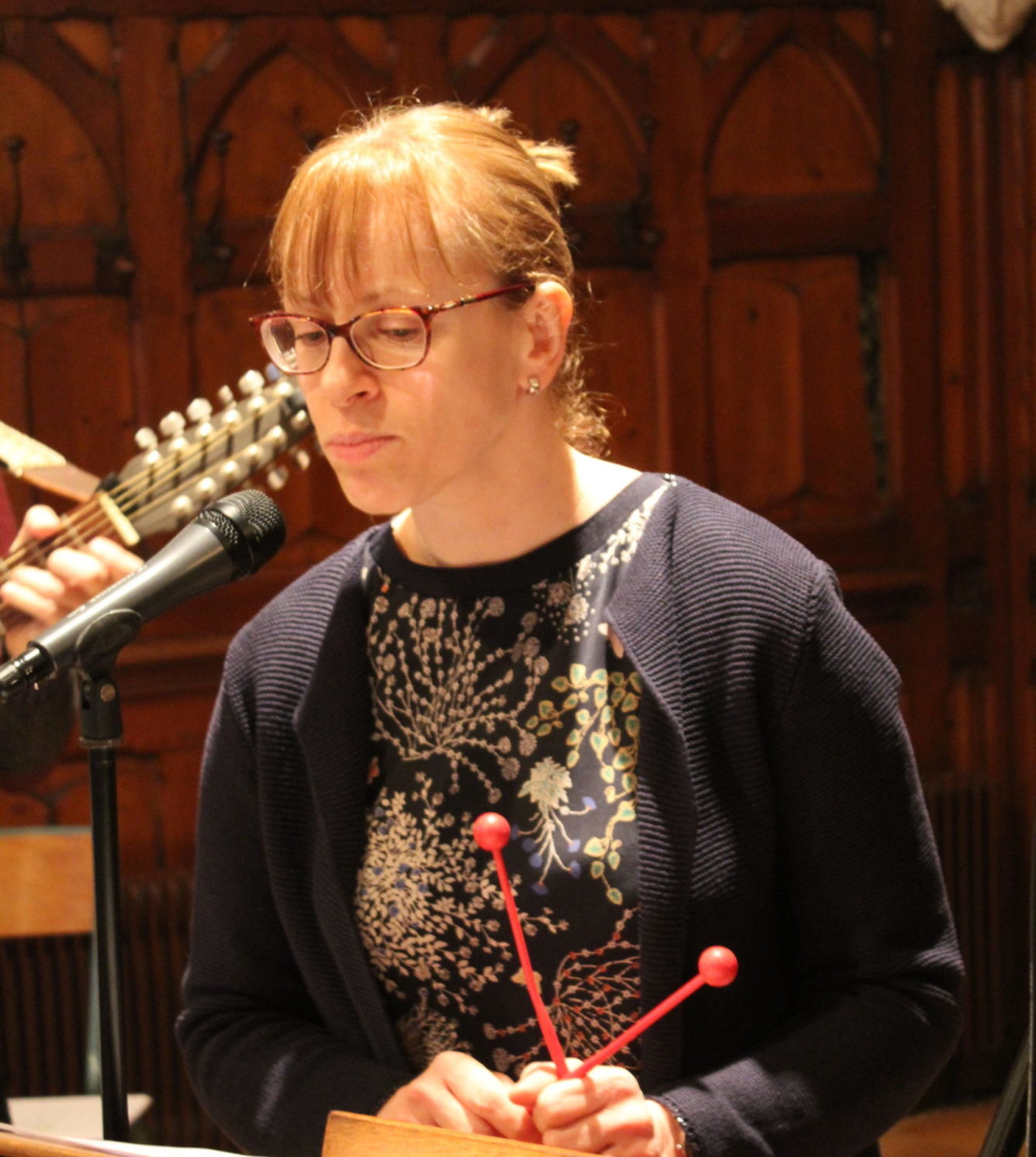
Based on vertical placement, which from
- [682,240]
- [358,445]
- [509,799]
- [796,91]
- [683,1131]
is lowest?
[683,1131]

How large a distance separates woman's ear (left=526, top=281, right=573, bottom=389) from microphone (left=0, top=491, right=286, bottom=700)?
27cm

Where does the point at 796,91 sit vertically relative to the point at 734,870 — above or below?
above

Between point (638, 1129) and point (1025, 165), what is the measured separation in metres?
2.93

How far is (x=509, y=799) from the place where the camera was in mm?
1302

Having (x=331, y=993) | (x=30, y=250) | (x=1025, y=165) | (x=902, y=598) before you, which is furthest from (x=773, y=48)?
(x=331, y=993)

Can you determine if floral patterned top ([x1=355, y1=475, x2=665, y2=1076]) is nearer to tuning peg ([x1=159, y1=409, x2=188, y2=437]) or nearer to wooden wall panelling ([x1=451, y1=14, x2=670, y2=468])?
tuning peg ([x1=159, y1=409, x2=188, y2=437])

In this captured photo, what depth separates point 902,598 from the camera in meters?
3.52

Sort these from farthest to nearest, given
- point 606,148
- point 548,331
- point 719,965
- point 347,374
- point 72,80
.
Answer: point 606,148 < point 72,80 < point 548,331 < point 347,374 < point 719,965

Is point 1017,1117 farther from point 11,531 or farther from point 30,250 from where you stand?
point 30,250

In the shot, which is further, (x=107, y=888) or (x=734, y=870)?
(x=734, y=870)

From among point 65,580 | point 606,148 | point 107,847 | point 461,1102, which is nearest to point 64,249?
point 606,148

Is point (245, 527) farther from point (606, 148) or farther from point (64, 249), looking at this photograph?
point (606, 148)

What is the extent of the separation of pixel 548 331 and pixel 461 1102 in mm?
656

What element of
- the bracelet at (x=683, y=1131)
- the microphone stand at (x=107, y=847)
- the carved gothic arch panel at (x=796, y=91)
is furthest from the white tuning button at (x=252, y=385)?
the carved gothic arch panel at (x=796, y=91)
